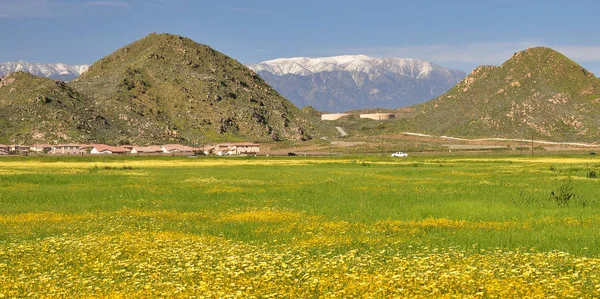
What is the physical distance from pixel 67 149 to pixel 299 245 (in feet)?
577

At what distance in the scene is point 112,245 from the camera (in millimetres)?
21812

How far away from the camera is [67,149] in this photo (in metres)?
184

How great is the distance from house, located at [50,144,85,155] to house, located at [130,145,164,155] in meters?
14.7

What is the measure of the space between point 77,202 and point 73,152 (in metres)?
154

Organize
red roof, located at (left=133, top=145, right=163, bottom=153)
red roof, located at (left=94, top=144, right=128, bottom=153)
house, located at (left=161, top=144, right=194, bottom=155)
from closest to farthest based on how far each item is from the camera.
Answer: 1. red roof, located at (left=94, top=144, right=128, bottom=153)
2. red roof, located at (left=133, top=145, right=163, bottom=153)
3. house, located at (left=161, top=144, right=194, bottom=155)

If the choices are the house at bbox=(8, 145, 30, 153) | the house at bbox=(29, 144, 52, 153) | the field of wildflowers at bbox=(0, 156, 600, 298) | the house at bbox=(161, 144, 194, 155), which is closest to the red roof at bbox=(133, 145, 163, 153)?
the house at bbox=(161, 144, 194, 155)

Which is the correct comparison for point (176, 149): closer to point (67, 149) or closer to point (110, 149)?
point (110, 149)

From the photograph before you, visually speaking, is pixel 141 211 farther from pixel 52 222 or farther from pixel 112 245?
pixel 112 245

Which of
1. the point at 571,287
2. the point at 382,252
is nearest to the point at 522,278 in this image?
the point at 571,287

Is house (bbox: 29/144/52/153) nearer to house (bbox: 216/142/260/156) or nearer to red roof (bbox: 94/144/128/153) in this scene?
red roof (bbox: 94/144/128/153)

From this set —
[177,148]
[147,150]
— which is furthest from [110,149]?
[177,148]

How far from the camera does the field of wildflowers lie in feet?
50.6

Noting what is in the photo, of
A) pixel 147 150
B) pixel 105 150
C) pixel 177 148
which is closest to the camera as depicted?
pixel 105 150

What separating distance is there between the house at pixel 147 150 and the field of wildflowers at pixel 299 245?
14157cm
